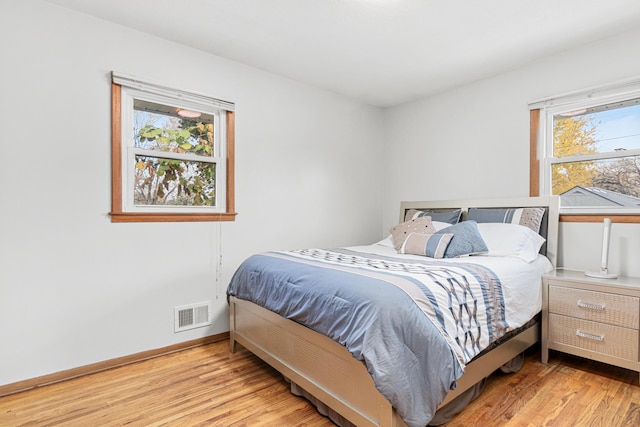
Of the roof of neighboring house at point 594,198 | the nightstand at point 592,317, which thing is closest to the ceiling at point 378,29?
the roof of neighboring house at point 594,198

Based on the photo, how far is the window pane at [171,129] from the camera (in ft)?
8.68

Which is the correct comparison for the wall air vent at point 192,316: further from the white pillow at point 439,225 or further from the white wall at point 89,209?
the white pillow at point 439,225

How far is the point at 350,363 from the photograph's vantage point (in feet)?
5.33

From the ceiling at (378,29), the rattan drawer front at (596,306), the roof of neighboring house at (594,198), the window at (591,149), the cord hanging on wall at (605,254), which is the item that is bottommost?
the rattan drawer front at (596,306)

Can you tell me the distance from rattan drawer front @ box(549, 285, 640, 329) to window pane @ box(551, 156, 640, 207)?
861 mm

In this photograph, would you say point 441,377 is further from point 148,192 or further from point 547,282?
point 148,192

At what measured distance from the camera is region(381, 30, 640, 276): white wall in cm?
261

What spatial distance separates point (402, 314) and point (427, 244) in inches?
54.6

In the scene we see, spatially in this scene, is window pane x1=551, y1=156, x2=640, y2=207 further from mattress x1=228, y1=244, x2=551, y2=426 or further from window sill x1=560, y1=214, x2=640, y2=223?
mattress x1=228, y1=244, x2=551, y2=426

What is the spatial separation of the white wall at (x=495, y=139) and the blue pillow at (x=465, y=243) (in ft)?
2.64

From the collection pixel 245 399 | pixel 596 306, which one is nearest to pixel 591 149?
pixel 596 306

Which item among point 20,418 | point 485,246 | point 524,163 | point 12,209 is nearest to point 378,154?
point 524,163

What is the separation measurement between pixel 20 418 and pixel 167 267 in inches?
46.2

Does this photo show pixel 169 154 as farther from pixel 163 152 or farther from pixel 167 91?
pixel 167 91
